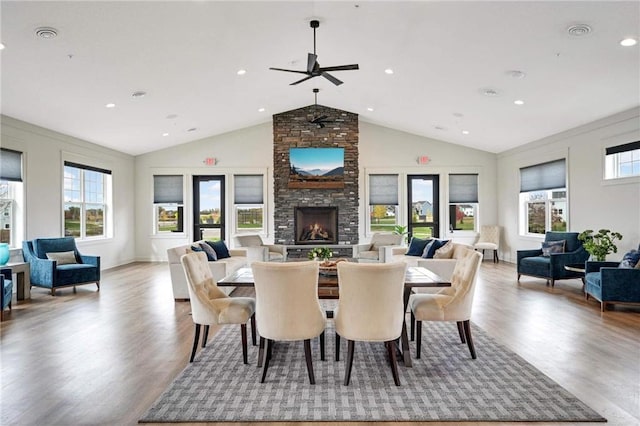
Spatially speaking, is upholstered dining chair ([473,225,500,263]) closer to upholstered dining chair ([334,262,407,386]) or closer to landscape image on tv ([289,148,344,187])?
landscape image on tv ([289,148,344,187])

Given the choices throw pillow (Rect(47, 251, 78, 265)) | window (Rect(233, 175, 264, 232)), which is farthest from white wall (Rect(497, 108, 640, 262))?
throw pillow (Rect(47, 251, 78, 265))

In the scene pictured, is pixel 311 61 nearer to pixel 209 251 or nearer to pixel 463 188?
pixel 209 251

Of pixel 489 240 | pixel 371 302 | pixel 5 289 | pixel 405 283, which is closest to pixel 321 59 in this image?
pixel 405 283

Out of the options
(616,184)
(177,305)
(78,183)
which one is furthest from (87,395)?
(616,184)

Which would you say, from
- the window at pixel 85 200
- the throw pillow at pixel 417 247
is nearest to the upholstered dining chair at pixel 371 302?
the throw pillow at pixel 417 247

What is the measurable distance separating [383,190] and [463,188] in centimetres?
208

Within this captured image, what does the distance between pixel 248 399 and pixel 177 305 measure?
3132 mm

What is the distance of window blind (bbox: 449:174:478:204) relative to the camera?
33.8 feet

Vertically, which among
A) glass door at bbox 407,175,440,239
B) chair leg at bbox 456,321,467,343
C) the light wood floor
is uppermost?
glass door at bbox 407,175,440,239

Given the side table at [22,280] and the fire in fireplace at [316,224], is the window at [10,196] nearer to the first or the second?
the side table at [22,280]

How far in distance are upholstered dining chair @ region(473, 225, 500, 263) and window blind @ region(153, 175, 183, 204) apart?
7.57 metres

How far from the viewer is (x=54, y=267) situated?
5.99m

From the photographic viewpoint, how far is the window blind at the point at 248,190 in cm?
1022

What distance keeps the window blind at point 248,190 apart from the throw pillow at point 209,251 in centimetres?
379
